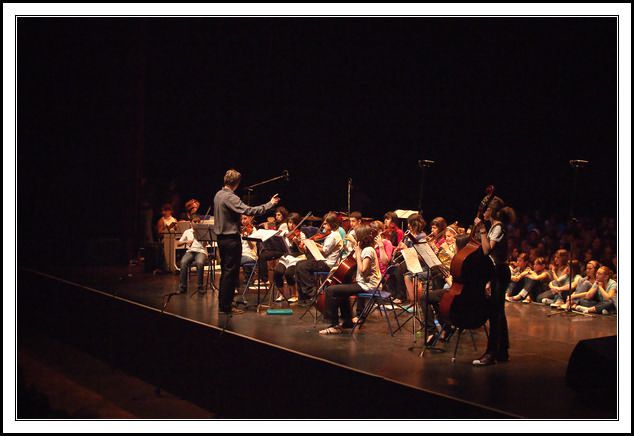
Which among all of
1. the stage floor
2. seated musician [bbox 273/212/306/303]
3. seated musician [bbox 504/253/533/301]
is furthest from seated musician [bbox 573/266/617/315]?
seated musician [bbox 273/212/306/303]

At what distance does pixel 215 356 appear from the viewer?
663 centimetres

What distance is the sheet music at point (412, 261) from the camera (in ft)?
21.7

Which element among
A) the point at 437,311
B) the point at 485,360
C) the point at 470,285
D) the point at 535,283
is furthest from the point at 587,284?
the point at 470,285

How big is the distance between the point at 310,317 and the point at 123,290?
2.92 m

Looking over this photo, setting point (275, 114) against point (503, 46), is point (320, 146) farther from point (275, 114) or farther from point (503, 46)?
point (503, 46)

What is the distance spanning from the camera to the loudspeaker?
15.0ft

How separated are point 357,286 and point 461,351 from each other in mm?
1213

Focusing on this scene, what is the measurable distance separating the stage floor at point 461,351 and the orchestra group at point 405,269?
0.84ft

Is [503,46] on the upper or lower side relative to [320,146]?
upper

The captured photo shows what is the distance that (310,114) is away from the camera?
14.1m

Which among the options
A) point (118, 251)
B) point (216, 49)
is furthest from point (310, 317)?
point (216, 49)

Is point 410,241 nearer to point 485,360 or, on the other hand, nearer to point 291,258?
point 291,258

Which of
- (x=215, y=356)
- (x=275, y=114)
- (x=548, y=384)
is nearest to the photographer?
(x=548, y=384)

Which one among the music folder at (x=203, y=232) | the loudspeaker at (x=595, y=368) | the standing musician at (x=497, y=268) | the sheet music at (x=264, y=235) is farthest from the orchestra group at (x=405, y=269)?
the loudspeaker at (x=595, y=368)
